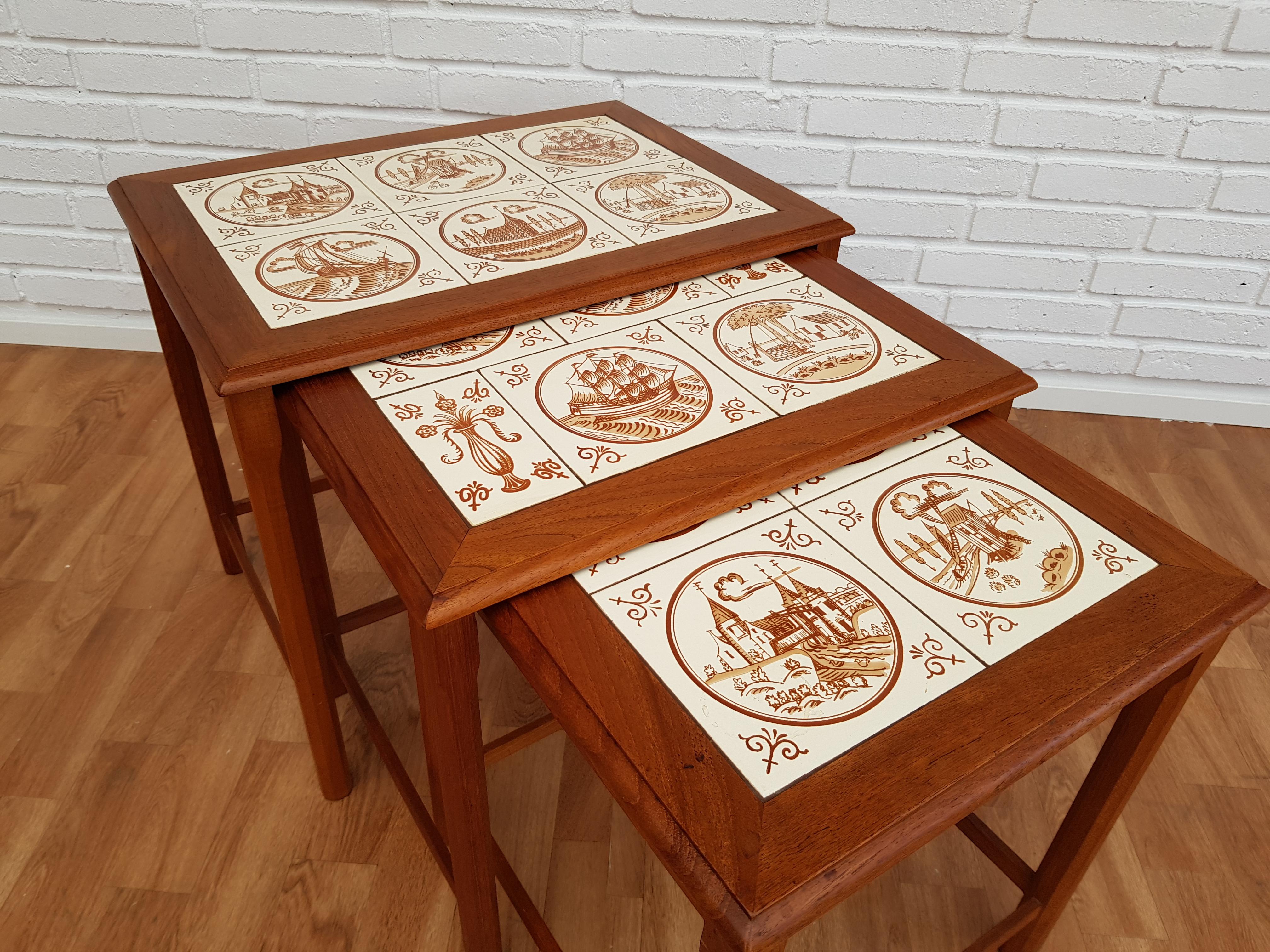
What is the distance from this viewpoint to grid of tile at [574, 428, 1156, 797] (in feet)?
1.97

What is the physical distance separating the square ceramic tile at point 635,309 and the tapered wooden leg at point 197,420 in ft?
1.73

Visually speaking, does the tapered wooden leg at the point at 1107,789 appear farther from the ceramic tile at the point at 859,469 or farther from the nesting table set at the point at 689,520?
the ceramic tile at the point at 859,469

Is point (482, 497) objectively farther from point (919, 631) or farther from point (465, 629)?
point (919, 631)

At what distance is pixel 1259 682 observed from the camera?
4.71 feet

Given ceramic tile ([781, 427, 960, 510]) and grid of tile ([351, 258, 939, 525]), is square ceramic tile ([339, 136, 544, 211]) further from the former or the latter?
ceramic tile ([781, 427, 960, 510])

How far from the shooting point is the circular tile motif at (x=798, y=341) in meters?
0.89

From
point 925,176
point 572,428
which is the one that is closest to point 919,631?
point 572,428

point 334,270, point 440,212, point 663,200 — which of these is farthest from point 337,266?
point 663,200

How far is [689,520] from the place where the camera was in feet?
2.36

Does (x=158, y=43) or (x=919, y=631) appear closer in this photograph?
(x=919, y=631)

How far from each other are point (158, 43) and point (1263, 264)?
2.10m

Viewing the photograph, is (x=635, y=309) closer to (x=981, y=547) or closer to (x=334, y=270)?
(x=334, y=270)

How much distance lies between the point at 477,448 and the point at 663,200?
522 millimetres

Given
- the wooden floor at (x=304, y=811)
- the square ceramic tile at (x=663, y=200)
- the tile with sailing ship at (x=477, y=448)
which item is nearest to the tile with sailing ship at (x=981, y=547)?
the tile with sailing ship at (x=477, y=448)
